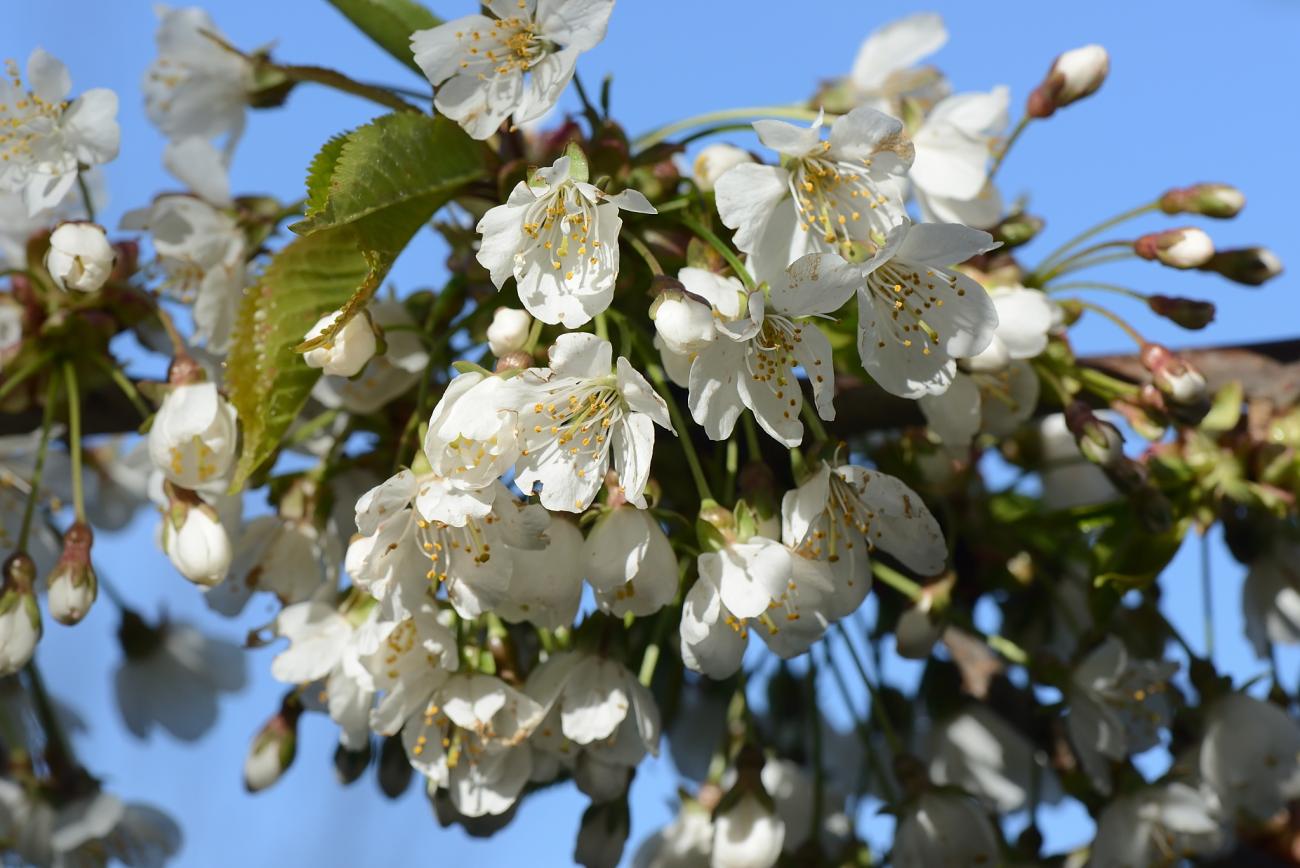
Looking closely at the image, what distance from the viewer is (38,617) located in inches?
64.8

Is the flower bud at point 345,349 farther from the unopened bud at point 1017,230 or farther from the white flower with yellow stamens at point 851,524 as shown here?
the unopened bud at point 1017,230

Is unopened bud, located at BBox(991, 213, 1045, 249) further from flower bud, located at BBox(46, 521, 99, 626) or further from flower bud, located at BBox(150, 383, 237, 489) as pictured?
flower bud, located at BBox(46, 521, 99, 626)

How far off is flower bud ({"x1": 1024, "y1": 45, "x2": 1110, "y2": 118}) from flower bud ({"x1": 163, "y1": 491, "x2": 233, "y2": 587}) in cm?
122

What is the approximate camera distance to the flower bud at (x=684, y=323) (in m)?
1.26

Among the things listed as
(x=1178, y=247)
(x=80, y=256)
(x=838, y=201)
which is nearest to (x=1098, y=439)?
(x=1178, y=247)

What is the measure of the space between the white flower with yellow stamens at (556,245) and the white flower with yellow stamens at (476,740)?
0.45 metres

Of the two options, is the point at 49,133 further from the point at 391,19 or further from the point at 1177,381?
the point at 1177,381

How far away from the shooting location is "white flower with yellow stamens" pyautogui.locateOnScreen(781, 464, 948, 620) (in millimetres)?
1423

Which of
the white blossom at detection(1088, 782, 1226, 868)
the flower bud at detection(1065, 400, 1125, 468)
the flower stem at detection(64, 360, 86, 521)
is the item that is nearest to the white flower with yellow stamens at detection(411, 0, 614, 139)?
the flower stem at detection(64, 360, 86, 521)

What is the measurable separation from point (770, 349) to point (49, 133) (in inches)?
38.5

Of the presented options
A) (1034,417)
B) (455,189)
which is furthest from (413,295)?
(1034,417)

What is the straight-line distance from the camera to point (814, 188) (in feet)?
4.68

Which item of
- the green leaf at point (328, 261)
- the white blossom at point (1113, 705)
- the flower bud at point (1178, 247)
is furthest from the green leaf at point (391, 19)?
the white blossom at point (1113, 705)

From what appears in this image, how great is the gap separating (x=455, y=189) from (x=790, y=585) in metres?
0.58
